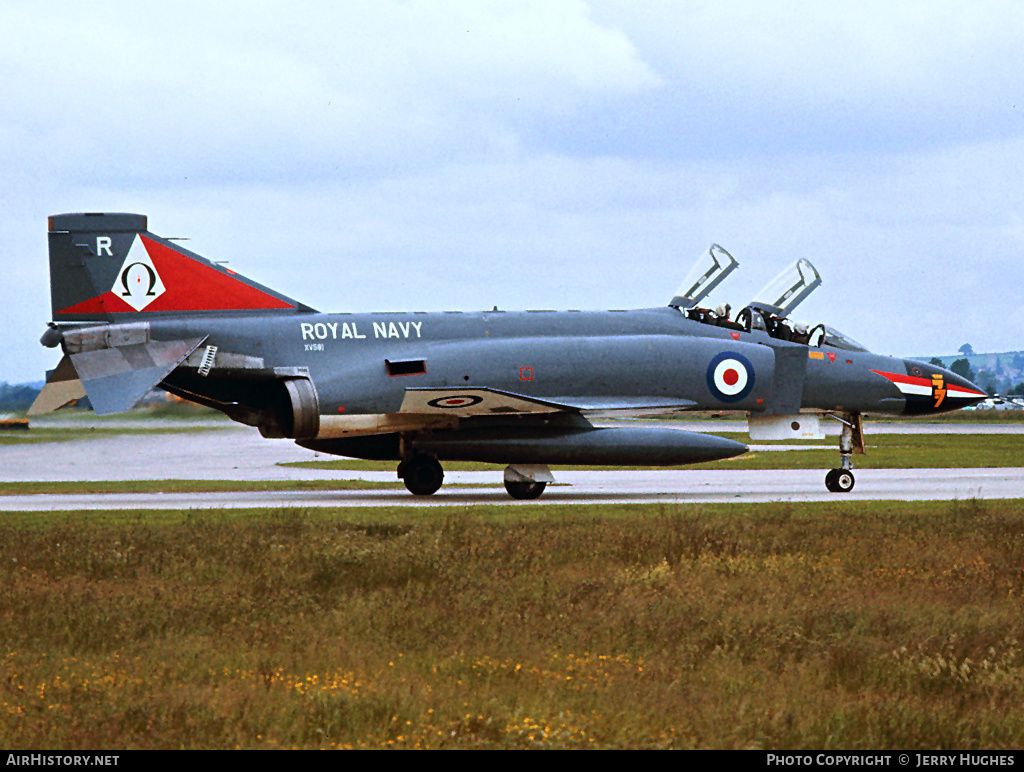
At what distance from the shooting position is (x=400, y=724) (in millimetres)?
6281

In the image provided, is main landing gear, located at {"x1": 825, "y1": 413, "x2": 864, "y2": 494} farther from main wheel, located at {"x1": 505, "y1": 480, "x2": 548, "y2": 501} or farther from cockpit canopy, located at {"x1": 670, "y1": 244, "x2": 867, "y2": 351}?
main wheel, located at {"x1": 505, "y1": 480, "x2": 548, "y2": 501}

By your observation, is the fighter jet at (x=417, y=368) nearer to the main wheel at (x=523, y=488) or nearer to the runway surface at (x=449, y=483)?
the main wheel at (x=523, y=488)

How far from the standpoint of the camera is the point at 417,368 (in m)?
20.4

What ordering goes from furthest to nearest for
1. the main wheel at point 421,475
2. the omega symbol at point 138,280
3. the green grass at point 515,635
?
the main wheel at point 421,475
the omega symbol at point 138,280
the green grass at point 515,635

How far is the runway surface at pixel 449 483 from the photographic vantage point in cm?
1983

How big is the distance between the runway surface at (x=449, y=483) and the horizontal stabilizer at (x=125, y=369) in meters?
1.81

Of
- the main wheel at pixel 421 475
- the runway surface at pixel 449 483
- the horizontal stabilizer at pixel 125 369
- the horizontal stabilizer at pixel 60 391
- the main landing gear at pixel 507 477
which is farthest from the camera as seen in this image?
the main wheel at pixel 421 475

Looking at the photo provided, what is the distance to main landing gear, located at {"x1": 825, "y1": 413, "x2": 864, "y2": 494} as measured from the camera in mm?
21406

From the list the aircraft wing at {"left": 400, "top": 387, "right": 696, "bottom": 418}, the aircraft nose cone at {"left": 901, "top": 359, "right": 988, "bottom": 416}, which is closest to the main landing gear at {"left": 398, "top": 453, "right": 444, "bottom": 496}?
the aircraft wing at {"left": 400, "top": 387, "right": 696, "bottom": 418}

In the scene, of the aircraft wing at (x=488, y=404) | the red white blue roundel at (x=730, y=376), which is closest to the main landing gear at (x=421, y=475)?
the aircraft wing at (x=488, y=404)

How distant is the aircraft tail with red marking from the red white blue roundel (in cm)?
873

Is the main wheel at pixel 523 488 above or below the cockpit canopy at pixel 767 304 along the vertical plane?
below
